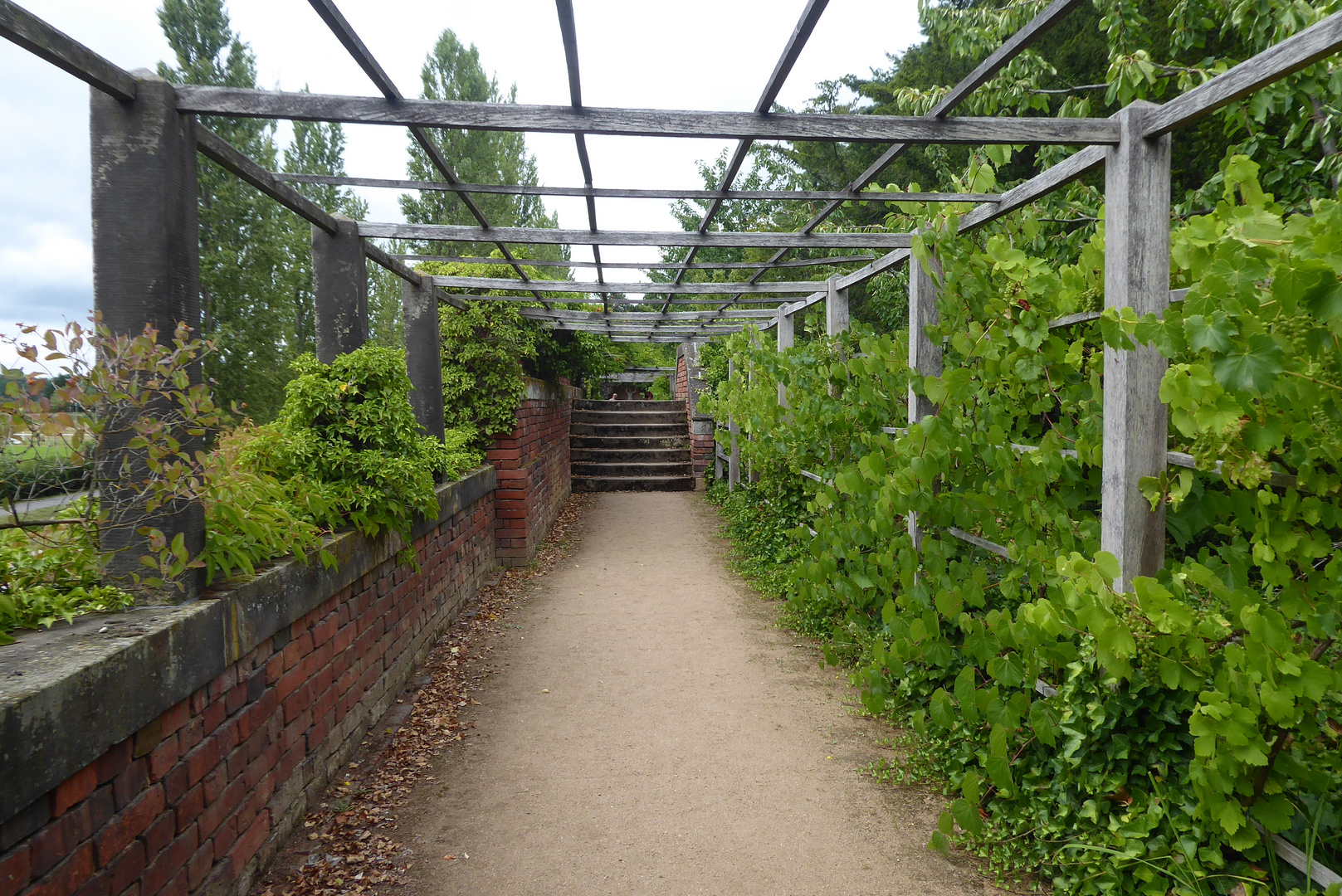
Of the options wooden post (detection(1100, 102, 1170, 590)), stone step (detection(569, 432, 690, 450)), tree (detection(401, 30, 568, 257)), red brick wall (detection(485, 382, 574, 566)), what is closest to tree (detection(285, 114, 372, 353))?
tree (detection(401, 30, 568, 257))

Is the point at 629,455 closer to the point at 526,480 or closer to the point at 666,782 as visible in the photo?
the point at 526,480

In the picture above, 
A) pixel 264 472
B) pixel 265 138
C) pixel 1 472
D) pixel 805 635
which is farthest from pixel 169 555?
pixel 265 138

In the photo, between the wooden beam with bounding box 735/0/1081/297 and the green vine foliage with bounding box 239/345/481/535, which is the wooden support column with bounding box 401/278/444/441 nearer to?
the green vine foliage with bounding box 239/345/481/535

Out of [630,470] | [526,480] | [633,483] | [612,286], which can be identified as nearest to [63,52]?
[612,286]

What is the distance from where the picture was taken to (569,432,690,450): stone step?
44.0 ft

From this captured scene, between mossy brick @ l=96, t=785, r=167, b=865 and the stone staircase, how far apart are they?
34.8 ft

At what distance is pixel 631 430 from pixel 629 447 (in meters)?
0.68

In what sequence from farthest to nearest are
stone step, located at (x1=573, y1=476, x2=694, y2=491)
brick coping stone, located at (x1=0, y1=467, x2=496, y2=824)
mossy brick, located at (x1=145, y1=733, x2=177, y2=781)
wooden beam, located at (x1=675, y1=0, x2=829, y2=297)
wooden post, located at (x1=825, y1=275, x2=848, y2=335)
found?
stone step, located at (x1=573, y1=476, x2=694, y2=491) < wooden post, located at (x1=825, y1=275, x2=848, y2=335) < wooden beam, located at (x1=675, y1=0, x2=829, y2=297) < mossy brick, located at (x1=145, y1=733, x2=177, y2=781) < brick coping stone, located at (x1=0, y1=467, x2=496, y2=824)

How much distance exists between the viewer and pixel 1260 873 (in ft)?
6.06

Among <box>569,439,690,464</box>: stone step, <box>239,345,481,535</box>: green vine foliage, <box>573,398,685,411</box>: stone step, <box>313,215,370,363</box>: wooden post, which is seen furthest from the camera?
<box>573,398,685,411</box>: stone step

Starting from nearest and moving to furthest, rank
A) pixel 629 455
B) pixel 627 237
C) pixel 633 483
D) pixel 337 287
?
1. pixel 337 287
2. pixel 627 237
3. pixel 633 483
4. pixel 629 455

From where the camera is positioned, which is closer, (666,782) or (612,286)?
(666,782)

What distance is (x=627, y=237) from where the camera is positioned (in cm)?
434

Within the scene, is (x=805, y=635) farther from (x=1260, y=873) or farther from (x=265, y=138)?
(x=265, y=138)
